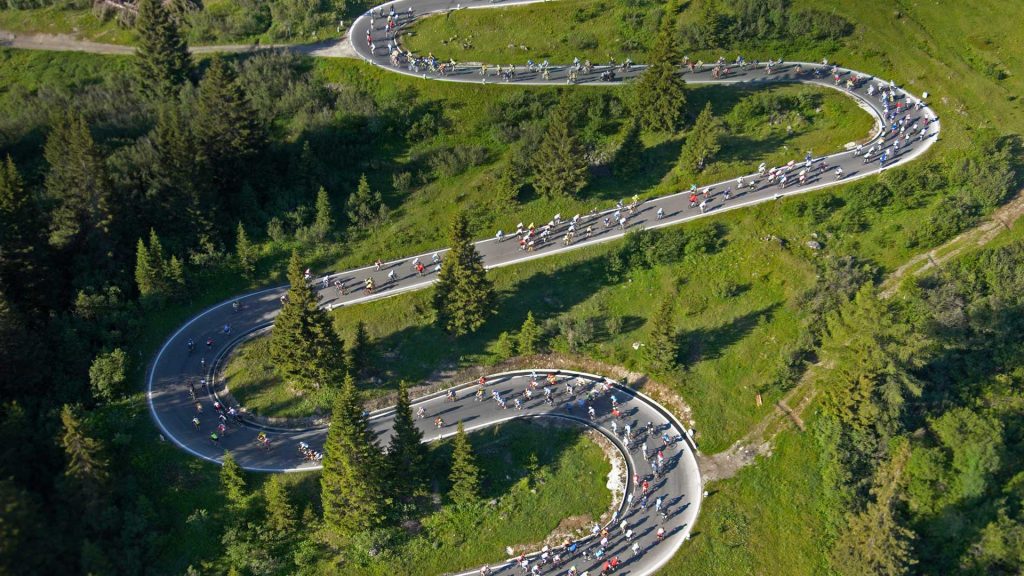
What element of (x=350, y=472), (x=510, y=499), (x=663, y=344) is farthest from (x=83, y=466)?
(x=663, y=344)

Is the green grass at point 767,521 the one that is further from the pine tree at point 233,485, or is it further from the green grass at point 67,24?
the green grass at point 67,24

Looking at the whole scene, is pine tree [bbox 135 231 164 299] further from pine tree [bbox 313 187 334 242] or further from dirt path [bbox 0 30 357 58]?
dirt path [bbox 0 30 357 58]

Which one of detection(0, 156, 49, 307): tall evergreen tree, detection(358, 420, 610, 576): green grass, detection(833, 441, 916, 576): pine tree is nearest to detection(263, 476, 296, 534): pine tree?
detection(358, 420, 610, 576): green grass

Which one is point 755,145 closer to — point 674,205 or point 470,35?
point 674,205

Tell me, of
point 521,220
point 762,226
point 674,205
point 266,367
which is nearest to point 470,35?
point 521,220

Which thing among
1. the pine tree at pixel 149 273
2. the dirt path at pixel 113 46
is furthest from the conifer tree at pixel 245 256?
the dirt path at pixel 113 46

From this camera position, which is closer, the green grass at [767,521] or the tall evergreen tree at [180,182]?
the green grass at [767,521]
